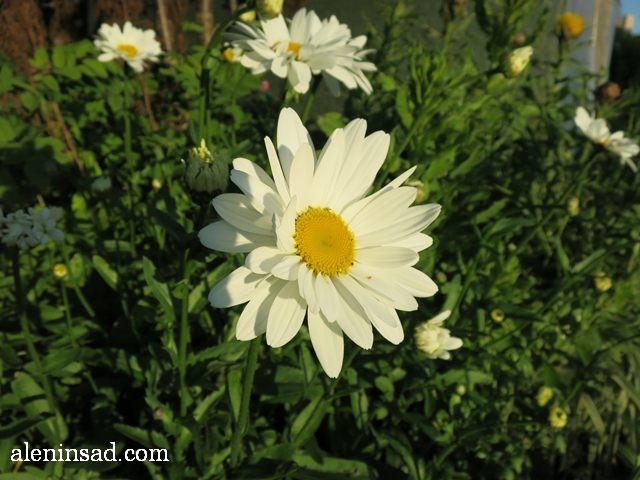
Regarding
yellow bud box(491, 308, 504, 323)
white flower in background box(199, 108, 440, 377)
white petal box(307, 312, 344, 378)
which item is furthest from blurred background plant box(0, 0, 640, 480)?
white petal box(307, 312, 344, 378)

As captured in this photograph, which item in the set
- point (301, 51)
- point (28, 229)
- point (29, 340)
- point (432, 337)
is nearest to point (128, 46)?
point (301, 51)

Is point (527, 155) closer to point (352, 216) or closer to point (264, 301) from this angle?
point (352, 216)

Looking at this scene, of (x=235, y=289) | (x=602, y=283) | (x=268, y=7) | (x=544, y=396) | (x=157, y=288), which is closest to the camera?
(x=235, y=289)

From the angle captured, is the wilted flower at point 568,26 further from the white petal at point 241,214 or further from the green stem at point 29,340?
the green stem at point 29,340

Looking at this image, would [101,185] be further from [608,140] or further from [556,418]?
[608,140]

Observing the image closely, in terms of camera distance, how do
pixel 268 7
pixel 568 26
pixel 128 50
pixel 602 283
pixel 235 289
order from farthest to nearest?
pixel 568 26
pixel 128 50
pixel 602 283
pixel 268 7
pixel 235 289

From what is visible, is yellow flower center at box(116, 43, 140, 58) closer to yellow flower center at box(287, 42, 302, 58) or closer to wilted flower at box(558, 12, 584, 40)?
yellow flower center at box(287, 42, 302, 58)
